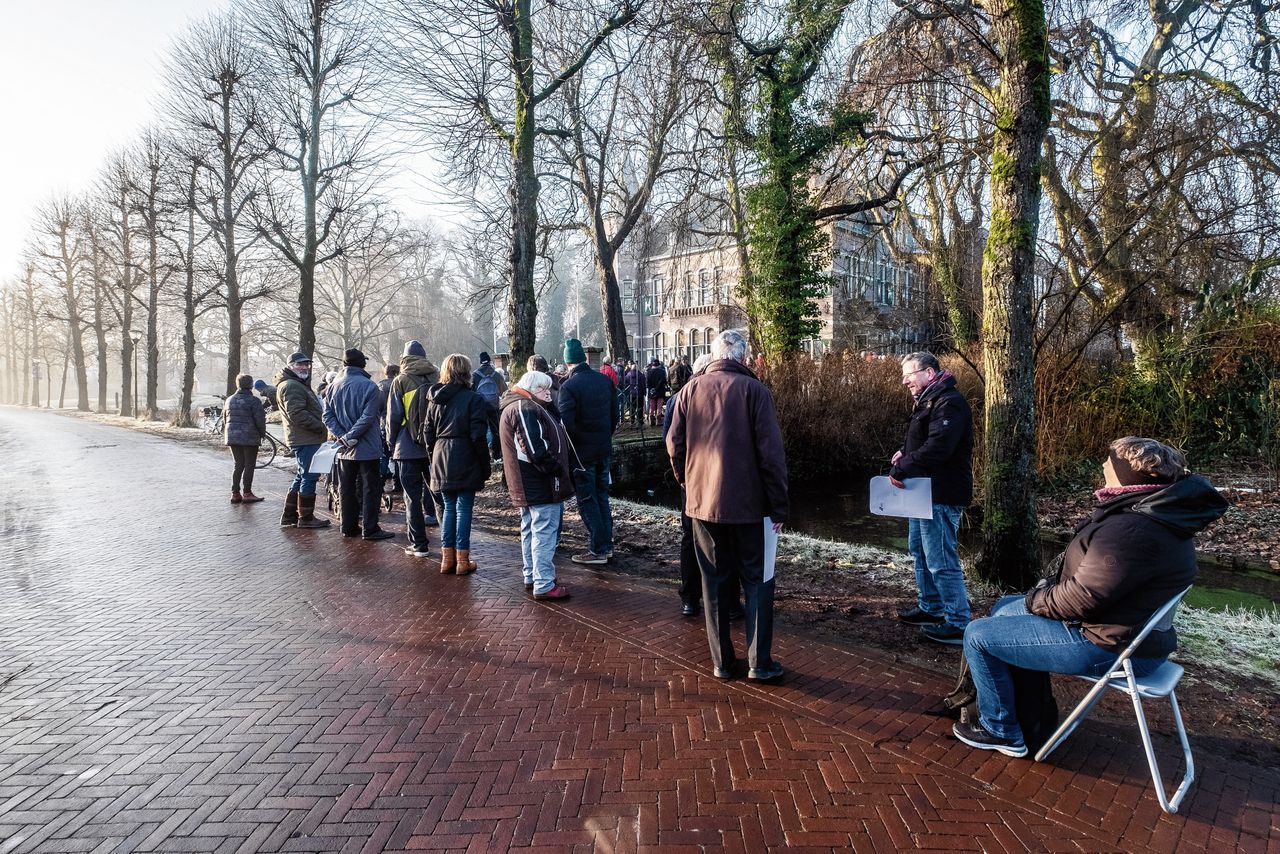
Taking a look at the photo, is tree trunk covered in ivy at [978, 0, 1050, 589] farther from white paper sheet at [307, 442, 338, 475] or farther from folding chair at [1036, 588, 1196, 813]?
white paper sheet at [307, 442, 338, 475]

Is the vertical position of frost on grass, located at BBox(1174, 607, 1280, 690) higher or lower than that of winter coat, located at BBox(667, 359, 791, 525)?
lower

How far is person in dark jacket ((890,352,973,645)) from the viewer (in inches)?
175

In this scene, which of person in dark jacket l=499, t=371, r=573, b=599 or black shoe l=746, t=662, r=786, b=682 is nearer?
black shoe l=746, t=662, r=786, b=682

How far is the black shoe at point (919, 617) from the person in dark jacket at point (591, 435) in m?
2.81

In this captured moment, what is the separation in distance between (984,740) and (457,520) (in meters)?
4.56

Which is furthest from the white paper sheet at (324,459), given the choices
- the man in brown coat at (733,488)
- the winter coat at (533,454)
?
the man in brown coat at (733,488)

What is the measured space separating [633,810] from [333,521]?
23.1ft

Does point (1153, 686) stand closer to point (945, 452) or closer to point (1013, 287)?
point (945, 452)

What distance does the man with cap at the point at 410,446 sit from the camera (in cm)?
680

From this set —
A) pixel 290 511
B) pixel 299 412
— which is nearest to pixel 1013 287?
pixel 299 412

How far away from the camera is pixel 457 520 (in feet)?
20.6

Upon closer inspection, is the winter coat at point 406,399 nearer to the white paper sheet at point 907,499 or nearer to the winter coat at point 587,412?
the winter coat at point 587,412

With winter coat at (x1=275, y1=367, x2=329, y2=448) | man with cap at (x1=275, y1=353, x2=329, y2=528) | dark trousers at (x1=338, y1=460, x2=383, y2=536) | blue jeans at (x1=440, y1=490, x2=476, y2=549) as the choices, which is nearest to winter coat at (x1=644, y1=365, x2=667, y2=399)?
man with cap at (x1=275, y1=353, x2=329, y2=528)

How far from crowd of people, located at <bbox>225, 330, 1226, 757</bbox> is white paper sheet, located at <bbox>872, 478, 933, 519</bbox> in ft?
0.19
